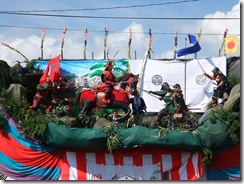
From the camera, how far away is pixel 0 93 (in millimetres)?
10148

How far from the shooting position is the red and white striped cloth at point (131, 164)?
9.20 meters

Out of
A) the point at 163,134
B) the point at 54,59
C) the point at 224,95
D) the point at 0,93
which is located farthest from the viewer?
the point at 54,59

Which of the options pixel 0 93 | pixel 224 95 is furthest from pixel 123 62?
pixel 0 93

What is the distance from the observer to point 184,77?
14.0 m

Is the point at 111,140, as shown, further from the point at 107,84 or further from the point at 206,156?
the point at 206,156

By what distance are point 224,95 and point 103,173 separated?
4236 mm

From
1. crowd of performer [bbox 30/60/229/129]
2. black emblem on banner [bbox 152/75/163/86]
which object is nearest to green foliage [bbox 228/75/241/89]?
crowd of performer [bbox 30/60/229/129]

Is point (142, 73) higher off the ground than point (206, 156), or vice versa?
point (142, 73)

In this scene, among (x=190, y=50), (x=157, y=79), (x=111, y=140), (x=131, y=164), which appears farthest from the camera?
(x=157, y=79)

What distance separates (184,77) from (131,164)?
5529 mm

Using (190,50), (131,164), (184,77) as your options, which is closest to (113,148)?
(131,164)

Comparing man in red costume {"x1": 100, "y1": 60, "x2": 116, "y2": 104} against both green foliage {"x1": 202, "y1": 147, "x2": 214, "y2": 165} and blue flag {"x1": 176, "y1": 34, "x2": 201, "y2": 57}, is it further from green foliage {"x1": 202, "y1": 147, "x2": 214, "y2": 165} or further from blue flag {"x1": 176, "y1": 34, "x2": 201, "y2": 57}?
blue flag {"x1": 176, "y1": 34, "x2": 201, "y2": 57}

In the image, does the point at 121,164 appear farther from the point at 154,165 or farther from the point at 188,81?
the point at 188,81

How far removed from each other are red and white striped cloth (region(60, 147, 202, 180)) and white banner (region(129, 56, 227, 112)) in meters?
4.64
